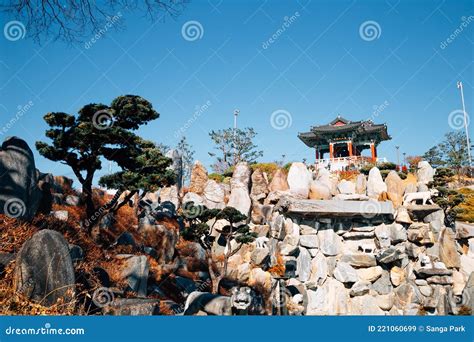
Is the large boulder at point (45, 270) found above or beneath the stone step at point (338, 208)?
beneath

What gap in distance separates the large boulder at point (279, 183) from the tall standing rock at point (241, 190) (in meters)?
1.26

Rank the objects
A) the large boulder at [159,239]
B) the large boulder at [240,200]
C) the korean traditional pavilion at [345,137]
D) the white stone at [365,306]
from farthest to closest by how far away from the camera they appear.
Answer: the korean traditional pavilion at [345,137] → the large boulder at [240,200] → the white stone at [365,306] → the large boulder at [159,239]

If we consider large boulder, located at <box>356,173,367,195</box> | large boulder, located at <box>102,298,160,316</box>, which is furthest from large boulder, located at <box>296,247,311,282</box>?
large boulder, located at <box>102,298,160,316</box>

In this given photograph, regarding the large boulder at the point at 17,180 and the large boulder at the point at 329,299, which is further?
the large boulder at the point at 329,299

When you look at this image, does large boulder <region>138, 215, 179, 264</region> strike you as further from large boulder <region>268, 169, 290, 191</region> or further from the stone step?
large boulder <region>268, 169, 290, 191</region>

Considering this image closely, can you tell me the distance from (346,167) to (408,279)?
8705 mm

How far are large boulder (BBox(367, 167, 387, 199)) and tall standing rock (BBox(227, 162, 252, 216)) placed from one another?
590 centimetres

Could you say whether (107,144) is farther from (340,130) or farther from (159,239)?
(340,130)

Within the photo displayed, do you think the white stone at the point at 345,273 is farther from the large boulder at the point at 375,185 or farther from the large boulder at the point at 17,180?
the large boulder at the point at 17,180

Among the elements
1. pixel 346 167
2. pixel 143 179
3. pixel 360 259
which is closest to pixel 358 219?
pixel 360 259

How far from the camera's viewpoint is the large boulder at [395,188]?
51.8 ft

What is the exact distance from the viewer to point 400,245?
49.0ft

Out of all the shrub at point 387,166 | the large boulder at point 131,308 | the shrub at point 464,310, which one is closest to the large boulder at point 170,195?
the shrub at point 387,166

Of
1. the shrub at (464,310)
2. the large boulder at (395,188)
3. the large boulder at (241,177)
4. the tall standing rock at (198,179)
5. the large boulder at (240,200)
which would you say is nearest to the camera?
the shrub at (464,310)
